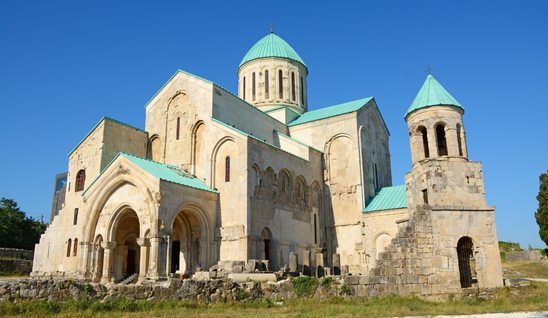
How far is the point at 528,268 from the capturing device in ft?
103

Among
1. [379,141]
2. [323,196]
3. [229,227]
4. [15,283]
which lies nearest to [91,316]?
[15,283]

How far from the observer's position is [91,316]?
1013 cm

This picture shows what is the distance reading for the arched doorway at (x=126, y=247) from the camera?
71.3 feet

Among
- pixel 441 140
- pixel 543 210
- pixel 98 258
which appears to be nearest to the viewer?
pixel 441 140

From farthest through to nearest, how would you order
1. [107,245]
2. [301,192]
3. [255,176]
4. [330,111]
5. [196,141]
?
[330,111] → [301,192] → [196,141] → [255,176] → [107,245]

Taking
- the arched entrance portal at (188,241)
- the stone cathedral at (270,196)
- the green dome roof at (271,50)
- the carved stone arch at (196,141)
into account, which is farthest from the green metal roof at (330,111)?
the arched entrance portal at (188,241)

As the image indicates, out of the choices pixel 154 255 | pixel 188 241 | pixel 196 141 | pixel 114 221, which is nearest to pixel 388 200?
pixel 196 141

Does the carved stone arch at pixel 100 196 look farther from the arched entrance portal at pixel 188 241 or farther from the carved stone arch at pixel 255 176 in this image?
the carved stone arch at pixel 255 176

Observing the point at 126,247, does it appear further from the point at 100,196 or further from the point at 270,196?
the point at 270,196

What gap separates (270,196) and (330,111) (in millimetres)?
10002

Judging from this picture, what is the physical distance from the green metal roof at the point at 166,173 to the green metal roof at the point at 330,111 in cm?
1038

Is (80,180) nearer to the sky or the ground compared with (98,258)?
nearer to the sky

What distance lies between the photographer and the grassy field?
96.2 feet

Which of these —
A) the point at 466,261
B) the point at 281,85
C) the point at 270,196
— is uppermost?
the point at 281,85
